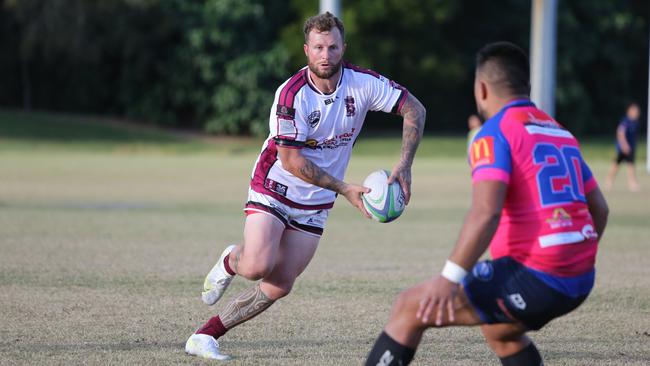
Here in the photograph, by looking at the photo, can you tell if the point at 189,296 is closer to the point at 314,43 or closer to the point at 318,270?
the point at 318,270

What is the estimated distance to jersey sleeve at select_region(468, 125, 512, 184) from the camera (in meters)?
4.62

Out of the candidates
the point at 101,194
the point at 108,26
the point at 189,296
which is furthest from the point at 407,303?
the point at 108,26

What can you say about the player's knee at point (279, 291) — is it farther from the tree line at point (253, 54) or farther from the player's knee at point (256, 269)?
the tree line at point (253, 54)

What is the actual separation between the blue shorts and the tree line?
46463 mm

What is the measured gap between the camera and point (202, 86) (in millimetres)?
54969

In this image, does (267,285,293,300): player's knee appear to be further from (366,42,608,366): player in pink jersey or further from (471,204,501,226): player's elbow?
(471,204,501,226): player's elbow

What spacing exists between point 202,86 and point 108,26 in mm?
6086

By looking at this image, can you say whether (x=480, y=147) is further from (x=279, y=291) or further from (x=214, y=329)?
(x=214, y=329)

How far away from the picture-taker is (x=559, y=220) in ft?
15.6

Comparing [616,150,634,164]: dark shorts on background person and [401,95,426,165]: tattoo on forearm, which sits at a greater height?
[401,95,426,165]: tattoo on forearm

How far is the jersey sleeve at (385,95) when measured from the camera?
7.29 meters

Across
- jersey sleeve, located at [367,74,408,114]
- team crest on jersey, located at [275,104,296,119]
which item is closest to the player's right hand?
team crest on jersey, located at [275,104,296,119]

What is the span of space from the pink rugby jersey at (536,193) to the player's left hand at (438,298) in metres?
0.41

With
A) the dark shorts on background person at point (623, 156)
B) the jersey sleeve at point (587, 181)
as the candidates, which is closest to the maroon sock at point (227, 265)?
the jersey sleeve at point (587, 181)
